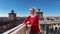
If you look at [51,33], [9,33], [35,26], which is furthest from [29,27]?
[51,33]

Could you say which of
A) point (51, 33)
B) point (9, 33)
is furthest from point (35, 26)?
point (51, 33)

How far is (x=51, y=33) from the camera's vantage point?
6.31 meters

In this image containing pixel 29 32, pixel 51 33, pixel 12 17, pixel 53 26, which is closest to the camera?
pixel 29 32

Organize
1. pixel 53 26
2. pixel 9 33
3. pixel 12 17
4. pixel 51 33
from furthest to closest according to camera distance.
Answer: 1. pixel 12 17
2. pixel 53 26
3. pixel 51 33
4. pixel 9 33

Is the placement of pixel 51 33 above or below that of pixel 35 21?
below

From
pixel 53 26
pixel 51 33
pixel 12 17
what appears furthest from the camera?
pixel 12 17

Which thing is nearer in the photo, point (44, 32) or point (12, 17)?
point (44, 32)

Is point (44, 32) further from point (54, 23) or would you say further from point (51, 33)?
point (54, 23)

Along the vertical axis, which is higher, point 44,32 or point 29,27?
point 29,27

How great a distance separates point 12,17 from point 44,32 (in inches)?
458

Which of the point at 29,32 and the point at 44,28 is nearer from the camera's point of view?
the point at 29,32

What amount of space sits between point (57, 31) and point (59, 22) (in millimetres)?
709

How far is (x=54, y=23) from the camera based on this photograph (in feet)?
22.5

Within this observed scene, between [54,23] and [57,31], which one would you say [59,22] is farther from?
[57,31]
